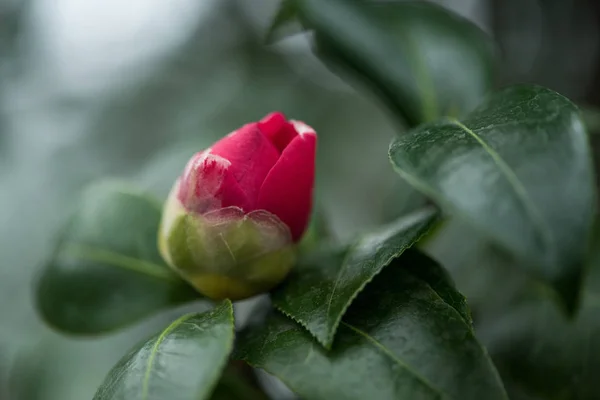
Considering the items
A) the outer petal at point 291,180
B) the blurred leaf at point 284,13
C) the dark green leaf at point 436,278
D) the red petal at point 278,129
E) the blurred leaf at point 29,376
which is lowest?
the blurred leaf at point 29,376

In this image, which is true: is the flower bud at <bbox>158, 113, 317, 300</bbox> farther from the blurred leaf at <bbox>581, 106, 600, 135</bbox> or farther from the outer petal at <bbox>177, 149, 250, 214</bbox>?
the blurred leaf at <bbox>581, 106, 600, 135</bbox>

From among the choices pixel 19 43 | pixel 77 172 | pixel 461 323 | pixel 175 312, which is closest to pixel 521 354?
pixel 461 323

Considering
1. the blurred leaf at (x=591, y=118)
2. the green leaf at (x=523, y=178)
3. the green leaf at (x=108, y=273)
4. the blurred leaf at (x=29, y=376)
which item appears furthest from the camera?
the blurred leaf at (x=29, y=376)

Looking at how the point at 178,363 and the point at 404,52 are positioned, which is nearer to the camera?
the point at 178,363

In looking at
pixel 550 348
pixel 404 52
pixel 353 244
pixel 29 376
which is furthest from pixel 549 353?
pixel 29 376

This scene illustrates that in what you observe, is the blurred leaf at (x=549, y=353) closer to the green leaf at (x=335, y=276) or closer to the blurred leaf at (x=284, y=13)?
the green leaf at (x=335, y=276)

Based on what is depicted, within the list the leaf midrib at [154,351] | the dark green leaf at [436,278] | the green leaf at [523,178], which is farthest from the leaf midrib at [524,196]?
the leaf midrib at [154,351]

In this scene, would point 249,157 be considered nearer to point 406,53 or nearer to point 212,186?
point 212,186
